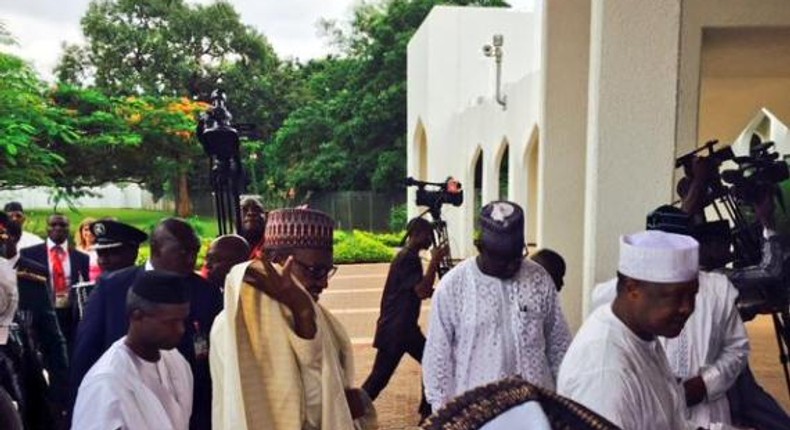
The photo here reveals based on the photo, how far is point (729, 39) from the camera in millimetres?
5539

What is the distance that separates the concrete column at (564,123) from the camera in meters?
6.72

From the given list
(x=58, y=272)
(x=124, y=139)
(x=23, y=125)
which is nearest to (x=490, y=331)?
(x=58, y=272)

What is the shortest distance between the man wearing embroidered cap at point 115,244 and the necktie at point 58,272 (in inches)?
92.2

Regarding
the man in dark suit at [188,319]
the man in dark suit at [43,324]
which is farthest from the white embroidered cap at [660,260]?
the man in dark suit at [43,324]

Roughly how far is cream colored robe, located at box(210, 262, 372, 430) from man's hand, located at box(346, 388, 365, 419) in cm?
17

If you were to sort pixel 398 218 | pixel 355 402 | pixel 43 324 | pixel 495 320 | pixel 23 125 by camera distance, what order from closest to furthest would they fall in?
pixel 355 402 → pixel 495 320 → pixel 43 324 → pixel 23 125 → pixel 398 218

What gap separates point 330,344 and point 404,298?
307 cm

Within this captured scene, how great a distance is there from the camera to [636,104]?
450 cm

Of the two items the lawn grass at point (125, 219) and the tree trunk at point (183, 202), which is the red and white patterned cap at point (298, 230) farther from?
the tree trunk at point (183, 202)

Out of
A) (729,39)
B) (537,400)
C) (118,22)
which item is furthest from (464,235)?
(118,22)

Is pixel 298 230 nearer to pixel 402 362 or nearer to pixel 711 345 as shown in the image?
pixel 711 345

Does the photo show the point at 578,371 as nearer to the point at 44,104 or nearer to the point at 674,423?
the point at 674,423

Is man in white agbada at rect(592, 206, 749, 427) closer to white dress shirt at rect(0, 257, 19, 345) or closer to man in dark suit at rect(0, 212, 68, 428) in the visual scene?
white dress shirt at rect(0, 257, 19, 345)

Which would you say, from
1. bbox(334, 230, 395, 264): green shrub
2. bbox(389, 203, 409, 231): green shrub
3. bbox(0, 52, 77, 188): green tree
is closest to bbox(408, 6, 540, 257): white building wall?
bbox(334, 230, 395, 264): green shrub
